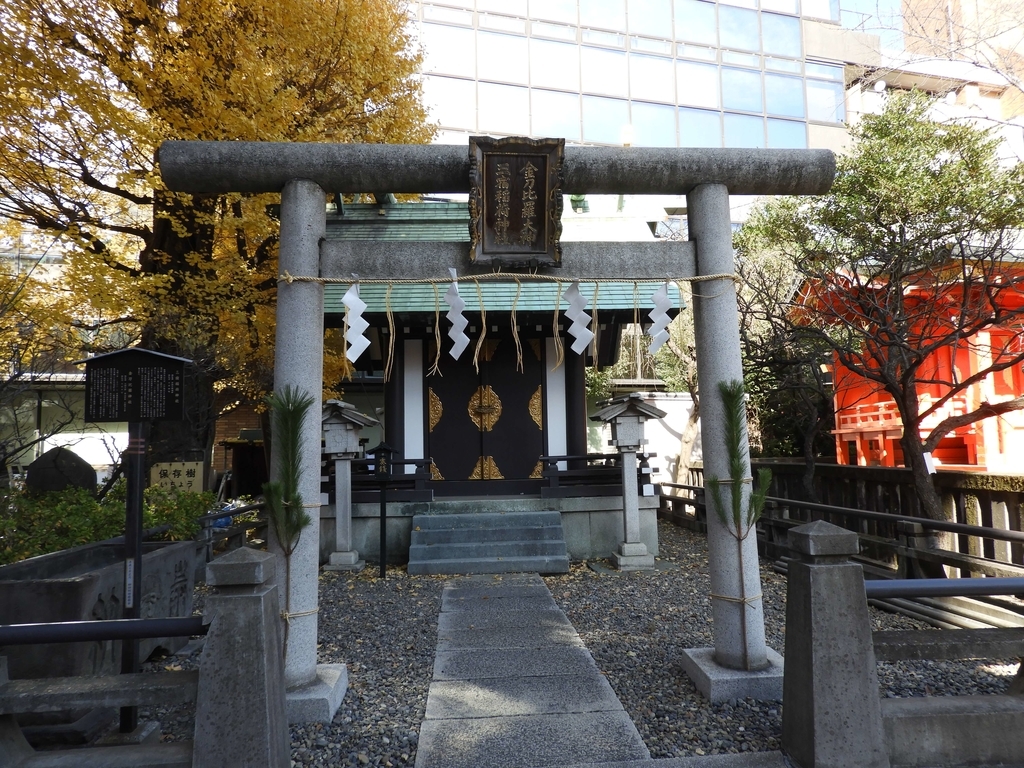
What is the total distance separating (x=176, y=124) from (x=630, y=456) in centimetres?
815

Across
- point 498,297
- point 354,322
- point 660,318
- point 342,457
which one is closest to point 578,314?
point 660,318

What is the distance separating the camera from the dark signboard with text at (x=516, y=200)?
421 cm

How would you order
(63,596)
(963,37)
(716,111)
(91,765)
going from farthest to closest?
(716,111) → (963,37) → (63,596) → (91,765)

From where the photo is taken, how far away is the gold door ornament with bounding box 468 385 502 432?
10.9 m

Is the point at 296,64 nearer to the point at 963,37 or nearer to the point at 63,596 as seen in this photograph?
the point at 63,596

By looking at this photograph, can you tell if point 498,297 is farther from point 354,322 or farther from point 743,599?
point 743,599

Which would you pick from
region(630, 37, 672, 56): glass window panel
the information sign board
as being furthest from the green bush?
region(630, 37, 672, 56): glass window panel

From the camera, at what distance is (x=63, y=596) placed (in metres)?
3.65

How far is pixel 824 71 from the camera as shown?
27.1m

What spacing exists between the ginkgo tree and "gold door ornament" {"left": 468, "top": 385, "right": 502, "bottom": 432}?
3736 mm

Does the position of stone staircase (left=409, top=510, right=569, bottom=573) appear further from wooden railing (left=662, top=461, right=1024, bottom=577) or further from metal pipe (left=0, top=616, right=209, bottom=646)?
metal pipe (left=0, top=616, right=209, bottom=646)

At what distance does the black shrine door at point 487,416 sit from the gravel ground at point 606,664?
2861 millimetres

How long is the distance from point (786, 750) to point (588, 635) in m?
2.44

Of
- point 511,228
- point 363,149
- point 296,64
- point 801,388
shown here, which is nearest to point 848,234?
point 801,388
